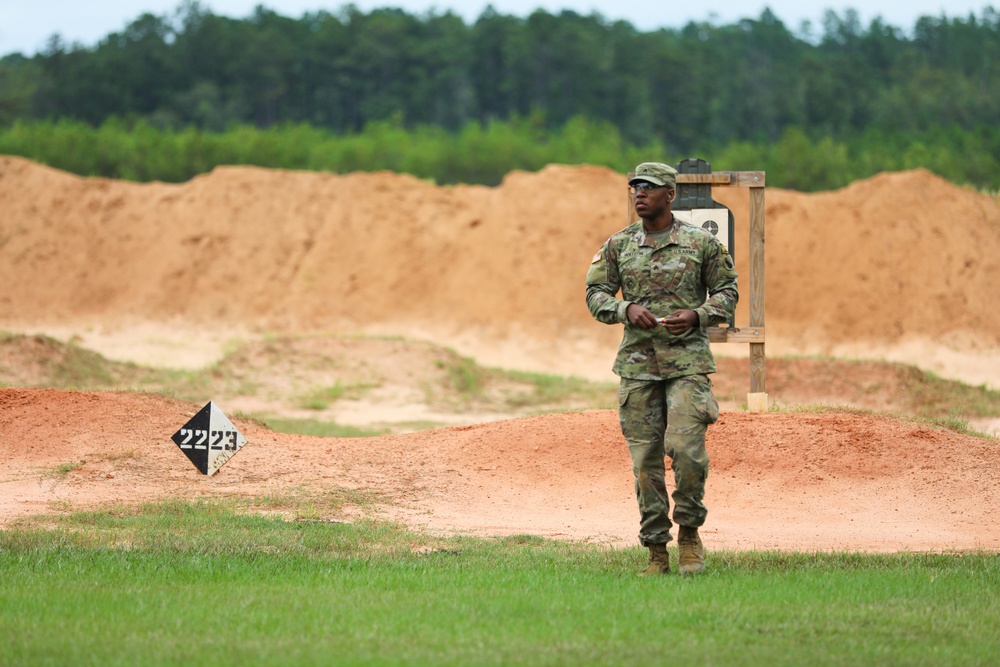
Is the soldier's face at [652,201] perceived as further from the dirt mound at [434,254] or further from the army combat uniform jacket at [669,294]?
the dirt mound at [434,254]

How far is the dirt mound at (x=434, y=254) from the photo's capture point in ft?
109

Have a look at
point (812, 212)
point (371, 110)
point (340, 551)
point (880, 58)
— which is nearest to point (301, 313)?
point (812, 212)

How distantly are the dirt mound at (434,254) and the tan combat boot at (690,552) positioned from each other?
2430cm

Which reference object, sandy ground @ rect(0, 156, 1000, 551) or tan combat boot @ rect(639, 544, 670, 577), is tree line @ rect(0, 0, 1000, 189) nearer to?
sandy ground @ rect(0, 156, 1000, 551)

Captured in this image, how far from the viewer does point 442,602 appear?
650cm

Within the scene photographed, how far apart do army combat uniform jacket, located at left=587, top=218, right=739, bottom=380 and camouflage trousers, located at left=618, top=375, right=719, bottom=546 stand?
0.35 ft

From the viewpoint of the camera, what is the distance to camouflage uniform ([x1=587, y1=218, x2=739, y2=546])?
711 centimetres

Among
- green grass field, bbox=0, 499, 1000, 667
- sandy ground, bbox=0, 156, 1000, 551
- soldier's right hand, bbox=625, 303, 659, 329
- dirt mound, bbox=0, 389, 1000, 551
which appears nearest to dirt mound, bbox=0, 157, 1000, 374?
sandy ground, bbox=0, 156, 1000, 551

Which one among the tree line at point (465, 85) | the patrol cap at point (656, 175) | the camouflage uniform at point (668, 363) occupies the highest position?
the tree line at point (465, 85)

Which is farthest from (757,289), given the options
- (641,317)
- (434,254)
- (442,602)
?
(434,254)

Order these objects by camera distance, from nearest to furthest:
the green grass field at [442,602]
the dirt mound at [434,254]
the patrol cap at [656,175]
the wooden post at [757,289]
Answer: the green grass field at [442,602] → the patrol cap at [656,175] → the wooden post at [757,289] → the dirt mound at [434,254]

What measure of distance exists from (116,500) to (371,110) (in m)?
69.1

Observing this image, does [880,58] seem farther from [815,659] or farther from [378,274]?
[815,659]

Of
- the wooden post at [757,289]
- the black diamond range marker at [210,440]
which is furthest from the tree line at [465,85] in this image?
the black diamond range marker at [210,440]
